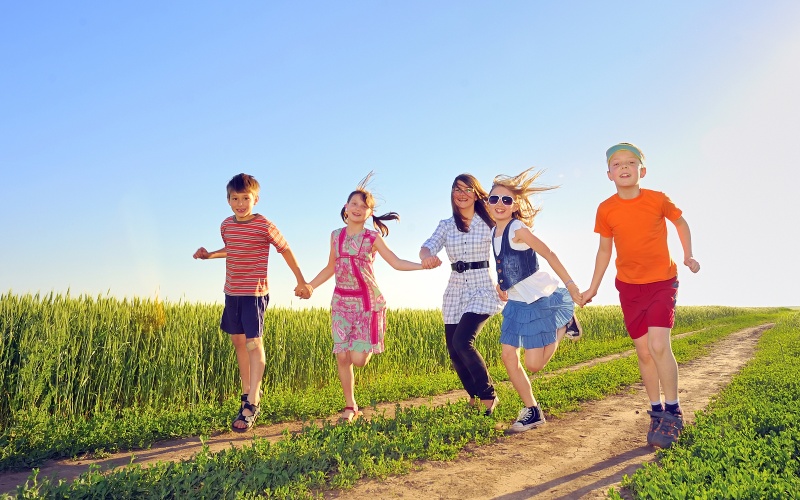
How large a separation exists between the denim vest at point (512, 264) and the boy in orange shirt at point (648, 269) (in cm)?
65

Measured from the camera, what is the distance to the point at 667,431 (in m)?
5.08

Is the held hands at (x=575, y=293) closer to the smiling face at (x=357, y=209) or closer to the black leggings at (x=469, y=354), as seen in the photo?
the black leggings at (x=469, y=354)

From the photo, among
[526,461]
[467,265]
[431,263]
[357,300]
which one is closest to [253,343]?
[357,300]

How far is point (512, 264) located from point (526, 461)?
6.38ft

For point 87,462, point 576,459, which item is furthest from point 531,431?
point 87,462

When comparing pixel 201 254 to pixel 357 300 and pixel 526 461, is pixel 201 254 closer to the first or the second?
pixel 357 300

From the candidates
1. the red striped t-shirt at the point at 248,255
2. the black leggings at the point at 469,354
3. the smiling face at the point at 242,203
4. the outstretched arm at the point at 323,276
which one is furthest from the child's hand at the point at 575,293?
the smiling face at the point at 242,203

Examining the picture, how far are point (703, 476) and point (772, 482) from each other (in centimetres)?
44

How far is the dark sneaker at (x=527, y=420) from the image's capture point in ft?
18.0

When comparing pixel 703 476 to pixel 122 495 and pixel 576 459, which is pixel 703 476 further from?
pixel 122 495

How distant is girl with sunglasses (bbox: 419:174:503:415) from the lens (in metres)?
5.79

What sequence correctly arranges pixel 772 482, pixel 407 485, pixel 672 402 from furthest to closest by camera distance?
pixel 672 402 → pixel 407 485 → pixel 772 482

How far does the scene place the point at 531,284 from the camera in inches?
220

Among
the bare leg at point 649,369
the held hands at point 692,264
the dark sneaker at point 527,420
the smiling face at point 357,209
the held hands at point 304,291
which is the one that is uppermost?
the smiling face at point 357,209
